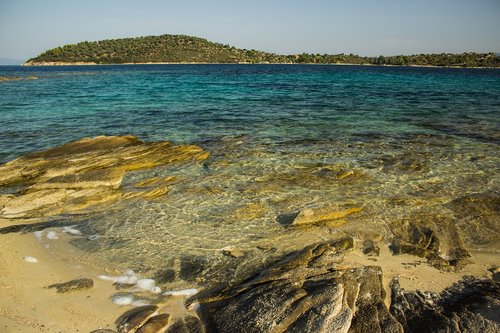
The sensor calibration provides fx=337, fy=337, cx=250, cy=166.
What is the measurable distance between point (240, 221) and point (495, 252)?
549 cm

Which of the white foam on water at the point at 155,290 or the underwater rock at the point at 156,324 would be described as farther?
the white foam on water at the point at 155,290

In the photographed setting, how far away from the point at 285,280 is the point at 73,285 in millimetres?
3732

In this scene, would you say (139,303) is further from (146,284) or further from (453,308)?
(453,308)

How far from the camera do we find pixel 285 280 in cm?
550

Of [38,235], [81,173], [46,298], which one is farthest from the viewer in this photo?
[81,173]

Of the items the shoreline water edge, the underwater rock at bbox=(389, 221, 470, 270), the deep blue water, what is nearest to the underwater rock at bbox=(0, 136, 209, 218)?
the shoreline water edge

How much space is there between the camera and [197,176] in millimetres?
11594

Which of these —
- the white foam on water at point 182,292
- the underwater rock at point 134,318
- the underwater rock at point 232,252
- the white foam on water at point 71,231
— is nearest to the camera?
the underwater rock at point 134,318

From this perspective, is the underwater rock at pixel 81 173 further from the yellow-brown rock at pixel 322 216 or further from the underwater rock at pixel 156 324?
the underwater rock at pixel 156 324

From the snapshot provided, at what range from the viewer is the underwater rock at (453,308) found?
454 centimetres

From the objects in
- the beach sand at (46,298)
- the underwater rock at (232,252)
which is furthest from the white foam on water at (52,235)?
the underwater rock at (232,252)

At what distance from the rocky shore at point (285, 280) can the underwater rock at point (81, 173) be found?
77mm

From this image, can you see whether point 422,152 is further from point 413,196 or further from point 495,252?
point 495,252

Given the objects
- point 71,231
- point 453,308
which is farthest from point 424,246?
point 71,231
